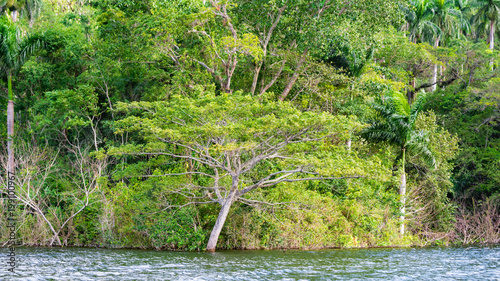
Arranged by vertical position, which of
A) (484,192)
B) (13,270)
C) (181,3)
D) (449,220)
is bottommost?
(13,270)

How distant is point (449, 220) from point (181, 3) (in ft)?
64.3

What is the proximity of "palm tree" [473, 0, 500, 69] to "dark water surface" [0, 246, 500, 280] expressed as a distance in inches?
1199

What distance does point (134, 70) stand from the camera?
2731cm

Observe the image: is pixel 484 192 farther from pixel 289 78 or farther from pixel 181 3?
pixel 181 3

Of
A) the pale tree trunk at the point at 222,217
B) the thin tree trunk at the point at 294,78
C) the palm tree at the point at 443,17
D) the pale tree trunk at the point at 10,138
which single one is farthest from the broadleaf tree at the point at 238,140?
the palm tree at the point at 443,17

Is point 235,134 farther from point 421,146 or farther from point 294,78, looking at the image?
point 421,146

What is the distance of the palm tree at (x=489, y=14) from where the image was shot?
43969 millimetres

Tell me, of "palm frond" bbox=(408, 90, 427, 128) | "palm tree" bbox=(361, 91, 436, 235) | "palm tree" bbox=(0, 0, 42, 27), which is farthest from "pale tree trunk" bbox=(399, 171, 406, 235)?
"palm tree" bbox=(0, 0, 42, 27)

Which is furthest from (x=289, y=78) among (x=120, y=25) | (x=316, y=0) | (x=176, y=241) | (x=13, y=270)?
(x=13, y=270)

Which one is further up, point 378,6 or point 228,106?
point 378,6

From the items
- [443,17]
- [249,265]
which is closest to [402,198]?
[249,265]

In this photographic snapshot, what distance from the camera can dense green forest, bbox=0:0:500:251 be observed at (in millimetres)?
20328

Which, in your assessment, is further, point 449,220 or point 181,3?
point 449,220

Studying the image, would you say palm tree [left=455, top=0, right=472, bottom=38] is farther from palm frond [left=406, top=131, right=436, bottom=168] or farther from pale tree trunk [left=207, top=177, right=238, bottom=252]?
pale tree trunk [left=207, top=177, right=238, bottom=252]
